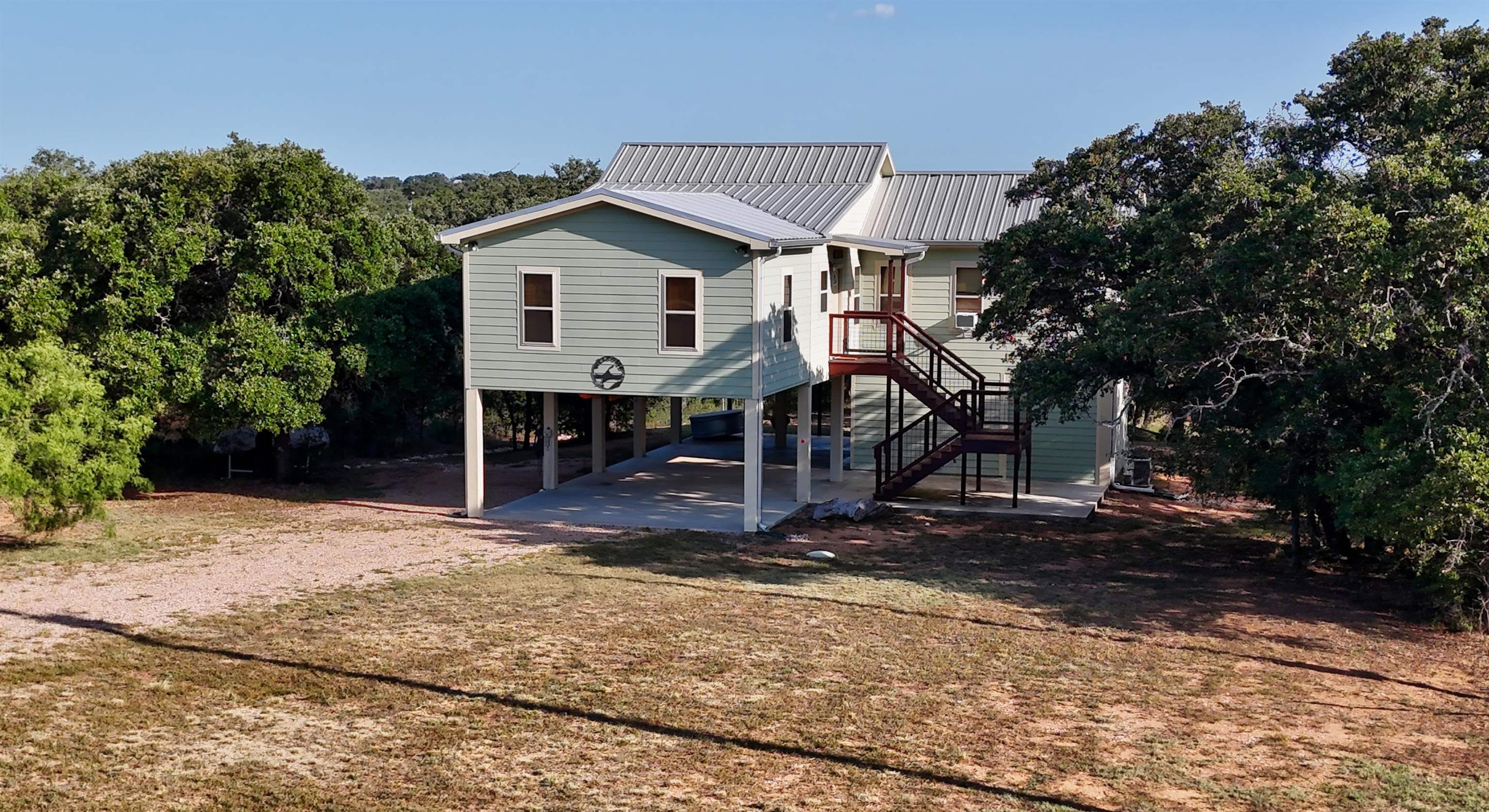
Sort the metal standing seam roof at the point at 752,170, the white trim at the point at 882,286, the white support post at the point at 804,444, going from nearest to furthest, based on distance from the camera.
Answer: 1. the white support post at the point at 804,444
2. the white trim at the point at 882,286
3. the metal standing seam roof at the point at 752,170

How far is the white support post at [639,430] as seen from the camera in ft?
104

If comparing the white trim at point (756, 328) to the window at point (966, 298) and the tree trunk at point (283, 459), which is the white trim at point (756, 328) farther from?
the tree trunk at point (283, 459)

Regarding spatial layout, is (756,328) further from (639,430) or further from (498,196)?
→ (498,196)

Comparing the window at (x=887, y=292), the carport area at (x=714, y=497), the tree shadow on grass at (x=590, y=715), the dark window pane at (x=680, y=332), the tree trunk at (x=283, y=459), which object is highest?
the window at (x=887, y=292)

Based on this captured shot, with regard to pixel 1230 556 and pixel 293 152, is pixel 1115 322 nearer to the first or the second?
pixel 1230 556

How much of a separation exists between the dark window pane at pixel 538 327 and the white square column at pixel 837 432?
301 inches

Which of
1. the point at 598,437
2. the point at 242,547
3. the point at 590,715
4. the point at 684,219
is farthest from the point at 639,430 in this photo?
the point at 590,715

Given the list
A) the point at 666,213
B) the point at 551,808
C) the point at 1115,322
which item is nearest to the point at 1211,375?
the point at 1115,322

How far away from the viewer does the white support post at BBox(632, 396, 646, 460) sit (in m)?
31.6

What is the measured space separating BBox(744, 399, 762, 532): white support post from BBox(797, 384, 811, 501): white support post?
2.59 m

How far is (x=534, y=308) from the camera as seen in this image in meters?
23.3

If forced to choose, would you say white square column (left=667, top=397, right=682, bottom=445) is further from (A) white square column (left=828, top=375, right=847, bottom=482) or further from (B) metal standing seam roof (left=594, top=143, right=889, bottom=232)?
(A) white square column (left=828, top=375, right=847, bottom=482)

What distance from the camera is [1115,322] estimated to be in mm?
19094

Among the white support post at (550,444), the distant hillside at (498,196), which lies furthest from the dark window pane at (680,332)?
the distant hillside at (498,196)
